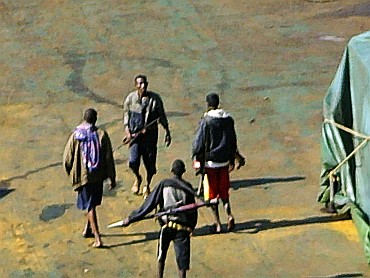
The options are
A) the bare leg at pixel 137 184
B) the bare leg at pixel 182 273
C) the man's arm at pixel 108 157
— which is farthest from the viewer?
the bare leg at pixel 137 184

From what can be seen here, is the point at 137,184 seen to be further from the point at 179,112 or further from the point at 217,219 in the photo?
the point at 179,112

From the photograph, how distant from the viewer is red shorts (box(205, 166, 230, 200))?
1375 cm

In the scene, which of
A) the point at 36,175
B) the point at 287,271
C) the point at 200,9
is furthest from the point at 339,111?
the point at 200,9

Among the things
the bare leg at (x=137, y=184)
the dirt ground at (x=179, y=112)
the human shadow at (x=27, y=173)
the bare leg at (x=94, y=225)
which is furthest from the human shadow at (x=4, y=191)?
the bare leg at (x=94, y=225)

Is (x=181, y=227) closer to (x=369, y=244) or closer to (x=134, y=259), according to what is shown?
(x=134, y=259)

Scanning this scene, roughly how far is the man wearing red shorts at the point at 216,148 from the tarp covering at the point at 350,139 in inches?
53.0

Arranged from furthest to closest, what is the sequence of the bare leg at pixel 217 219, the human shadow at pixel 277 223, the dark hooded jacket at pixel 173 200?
the human shadow at pixel 277 223, the bare leg at pixel 217 219, the dark hooded jacket at pixel 173 200

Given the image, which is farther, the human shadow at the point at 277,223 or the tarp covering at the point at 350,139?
the human shadow at the point at 277,223

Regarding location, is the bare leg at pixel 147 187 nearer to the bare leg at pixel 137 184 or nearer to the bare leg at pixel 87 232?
the bare leg at pixel 137 184

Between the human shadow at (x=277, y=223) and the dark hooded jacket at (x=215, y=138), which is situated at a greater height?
the dark hooded jacket at (x=215, y=138)

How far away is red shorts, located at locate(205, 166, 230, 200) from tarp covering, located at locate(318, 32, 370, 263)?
141 centimetres

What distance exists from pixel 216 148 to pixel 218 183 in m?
0.47

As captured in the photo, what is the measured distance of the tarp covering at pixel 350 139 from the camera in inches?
523

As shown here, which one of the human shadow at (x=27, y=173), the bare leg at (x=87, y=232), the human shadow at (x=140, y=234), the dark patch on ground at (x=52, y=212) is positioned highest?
the human shadow at (x=27, y=173)
